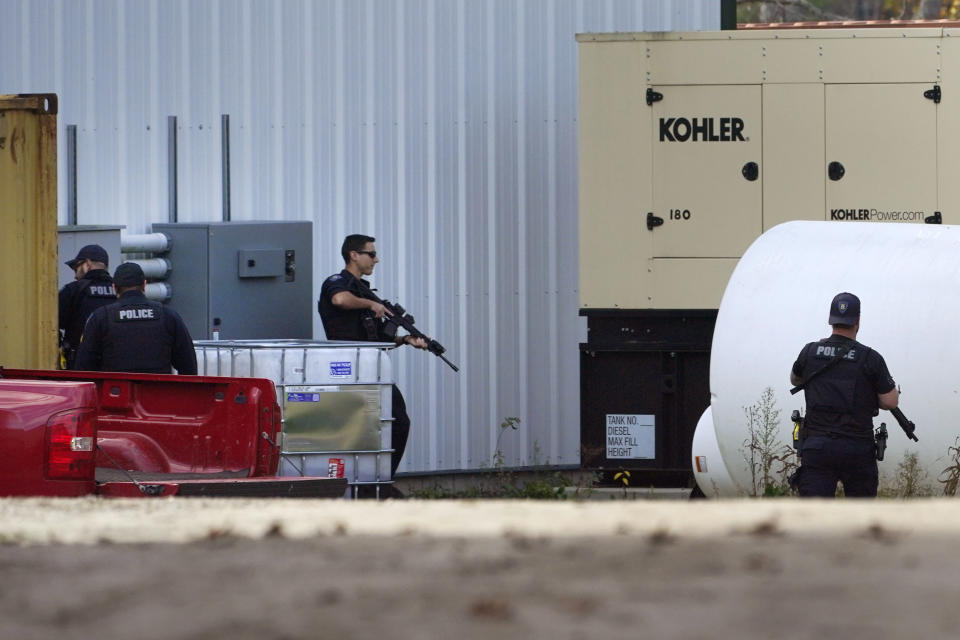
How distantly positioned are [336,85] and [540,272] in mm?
2248

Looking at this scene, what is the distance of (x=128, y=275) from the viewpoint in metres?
10.5

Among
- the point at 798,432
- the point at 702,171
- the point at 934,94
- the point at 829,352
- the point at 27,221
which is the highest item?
the point at 934,94

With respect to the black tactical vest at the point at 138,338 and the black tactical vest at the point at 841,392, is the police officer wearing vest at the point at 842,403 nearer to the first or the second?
the black tactical vest at the point at 841,392

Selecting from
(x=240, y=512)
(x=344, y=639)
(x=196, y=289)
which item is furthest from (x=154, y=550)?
(x=196, y=289)

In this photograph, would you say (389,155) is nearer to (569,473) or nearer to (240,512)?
(569,473)

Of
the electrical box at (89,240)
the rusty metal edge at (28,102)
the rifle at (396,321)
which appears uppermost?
the rusty metal edge at (28,102)

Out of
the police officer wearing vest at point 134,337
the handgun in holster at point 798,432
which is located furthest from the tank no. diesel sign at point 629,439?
the police officer wearing vest at point 134,337

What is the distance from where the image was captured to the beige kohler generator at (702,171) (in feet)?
41.1

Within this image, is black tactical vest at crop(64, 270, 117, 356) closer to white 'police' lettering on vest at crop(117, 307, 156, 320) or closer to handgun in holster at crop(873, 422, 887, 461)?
white 'police' lettering on vest at crop(117, 307, 156, 320)

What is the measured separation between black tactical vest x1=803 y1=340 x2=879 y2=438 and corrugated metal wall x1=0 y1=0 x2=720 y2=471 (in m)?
4.95

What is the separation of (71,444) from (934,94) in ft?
24.3

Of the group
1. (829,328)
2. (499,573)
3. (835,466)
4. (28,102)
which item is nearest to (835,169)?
(829,328)

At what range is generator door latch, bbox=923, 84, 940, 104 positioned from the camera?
12609mm

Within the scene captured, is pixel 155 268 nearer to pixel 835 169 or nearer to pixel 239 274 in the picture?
pixel 239 274
